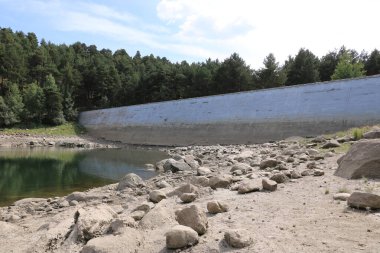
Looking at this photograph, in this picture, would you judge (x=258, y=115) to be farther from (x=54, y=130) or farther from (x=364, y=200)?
(x=54, y=130)

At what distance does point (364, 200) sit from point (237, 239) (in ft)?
6.72

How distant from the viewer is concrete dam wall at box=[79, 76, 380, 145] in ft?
81.4

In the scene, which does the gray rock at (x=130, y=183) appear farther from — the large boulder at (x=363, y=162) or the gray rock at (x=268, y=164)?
the large boulder at (x=363, y=162)

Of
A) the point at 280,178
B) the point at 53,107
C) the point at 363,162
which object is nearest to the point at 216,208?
the point at 280,178

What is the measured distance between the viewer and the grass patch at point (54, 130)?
160 feet

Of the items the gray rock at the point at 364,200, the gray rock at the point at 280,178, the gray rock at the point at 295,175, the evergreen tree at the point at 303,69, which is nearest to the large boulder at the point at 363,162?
the gray rock at the point at 295,175

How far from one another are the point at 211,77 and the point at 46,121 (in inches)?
975

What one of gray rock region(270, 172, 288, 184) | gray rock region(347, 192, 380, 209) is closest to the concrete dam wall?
gray rock region(270, 172, 288, 184)

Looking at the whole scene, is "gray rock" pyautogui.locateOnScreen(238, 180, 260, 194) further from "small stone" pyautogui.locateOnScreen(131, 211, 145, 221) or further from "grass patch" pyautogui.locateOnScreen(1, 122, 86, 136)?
"grass patch" pyautogui.locateOnScreen(1, 122, 86, 136)

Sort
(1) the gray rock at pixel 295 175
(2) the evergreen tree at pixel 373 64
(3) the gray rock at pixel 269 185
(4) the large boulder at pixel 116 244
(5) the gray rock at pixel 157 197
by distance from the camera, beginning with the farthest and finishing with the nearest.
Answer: (2) the evergreen tree at pixel 373 64
(1) the gray rock at pixel 295 175
(5) the gray rock at pixel 157 197
(3) the gray rock at pixel 269 185
(4) the large boulder at pixel 116 244

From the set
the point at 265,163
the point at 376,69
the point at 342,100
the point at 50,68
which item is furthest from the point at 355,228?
the point at 50,68

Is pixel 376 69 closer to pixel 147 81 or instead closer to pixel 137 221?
pixel 147 81

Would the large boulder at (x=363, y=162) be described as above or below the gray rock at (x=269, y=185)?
above

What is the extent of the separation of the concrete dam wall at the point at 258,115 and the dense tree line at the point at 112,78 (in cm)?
1246
